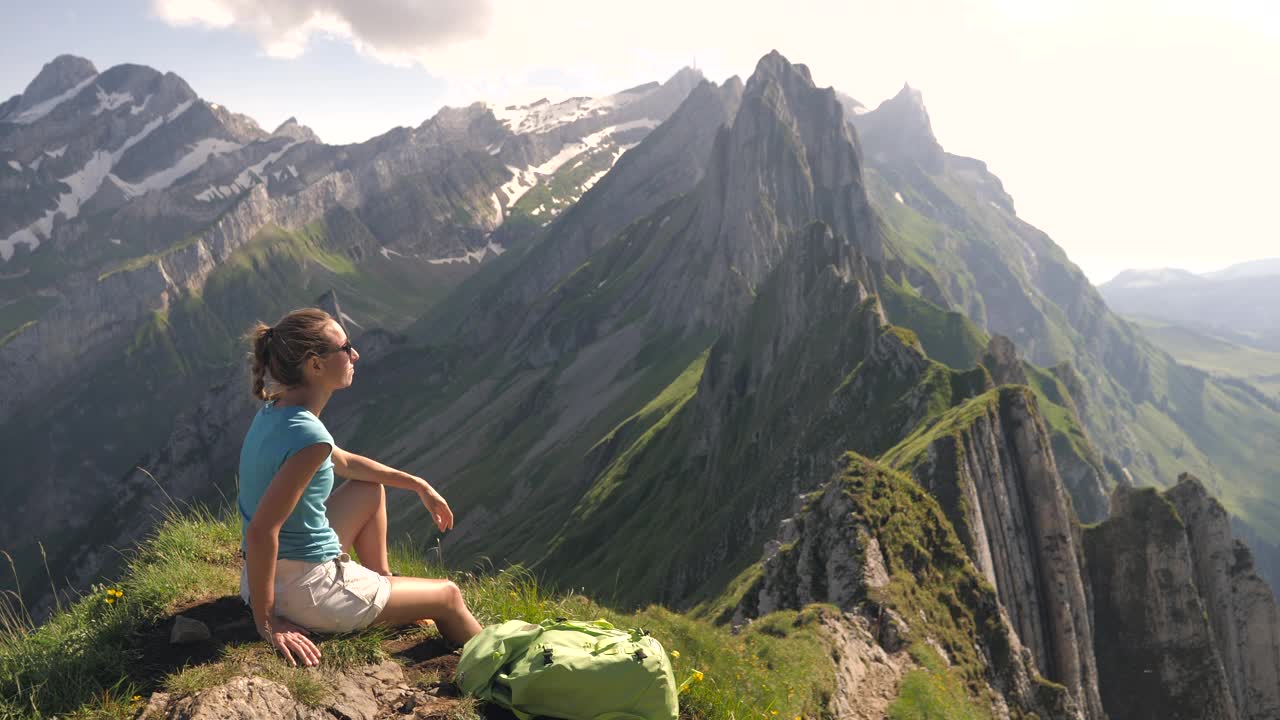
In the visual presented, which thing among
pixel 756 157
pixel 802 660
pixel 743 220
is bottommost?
pixel 802 660

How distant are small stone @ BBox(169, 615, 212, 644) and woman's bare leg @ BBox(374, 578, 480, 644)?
1.82 metres

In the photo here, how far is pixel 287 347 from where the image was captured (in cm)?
803

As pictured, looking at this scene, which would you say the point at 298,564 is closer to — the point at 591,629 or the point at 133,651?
the point at 133,651

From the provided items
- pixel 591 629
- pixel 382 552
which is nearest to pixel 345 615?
pixel 382 552

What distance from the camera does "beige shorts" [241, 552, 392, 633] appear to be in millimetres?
7973

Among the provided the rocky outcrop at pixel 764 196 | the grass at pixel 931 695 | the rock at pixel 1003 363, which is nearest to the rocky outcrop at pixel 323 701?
the grass at pixel 931 695

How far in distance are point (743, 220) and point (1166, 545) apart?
125 m

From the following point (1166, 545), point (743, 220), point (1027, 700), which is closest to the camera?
point (1027, 700)

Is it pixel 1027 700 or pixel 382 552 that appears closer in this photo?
pixel 382 552

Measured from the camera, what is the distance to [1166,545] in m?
47.0

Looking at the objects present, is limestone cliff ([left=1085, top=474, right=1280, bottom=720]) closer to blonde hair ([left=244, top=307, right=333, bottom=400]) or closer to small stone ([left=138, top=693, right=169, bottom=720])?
blonde hair ([left=244, top=307, right=333, bottom=400])

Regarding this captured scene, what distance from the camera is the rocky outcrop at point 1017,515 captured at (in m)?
35.5

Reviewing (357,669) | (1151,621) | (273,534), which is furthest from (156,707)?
(1151,621)

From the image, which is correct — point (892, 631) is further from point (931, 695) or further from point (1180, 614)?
point (1180, 614)
